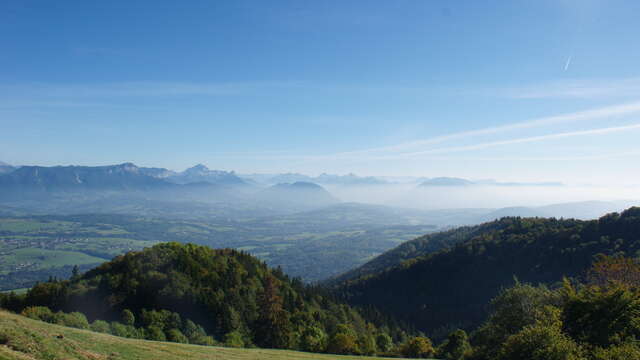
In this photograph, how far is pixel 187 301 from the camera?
55.8 meters

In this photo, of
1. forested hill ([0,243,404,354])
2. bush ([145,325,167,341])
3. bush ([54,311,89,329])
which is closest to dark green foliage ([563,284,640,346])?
forested hill ([0,243,404,354])

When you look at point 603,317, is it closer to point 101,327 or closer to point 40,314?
point 101,327

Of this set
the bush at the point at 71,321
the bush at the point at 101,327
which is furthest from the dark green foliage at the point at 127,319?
the bush at the point at 71,321

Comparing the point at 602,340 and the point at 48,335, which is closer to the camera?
the point at 48,335

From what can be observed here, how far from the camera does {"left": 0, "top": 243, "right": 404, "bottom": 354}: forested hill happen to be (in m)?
49.8

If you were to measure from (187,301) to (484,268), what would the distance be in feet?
392

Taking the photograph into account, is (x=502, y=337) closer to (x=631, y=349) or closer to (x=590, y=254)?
(x=631, y=349)

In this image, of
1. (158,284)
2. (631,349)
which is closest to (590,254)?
(631,349)

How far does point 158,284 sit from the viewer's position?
56844 mm

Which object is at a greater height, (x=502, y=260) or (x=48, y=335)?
(x=48, y=335)

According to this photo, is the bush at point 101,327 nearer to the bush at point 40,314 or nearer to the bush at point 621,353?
the bush at point 40,314

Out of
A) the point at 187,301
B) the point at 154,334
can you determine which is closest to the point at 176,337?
the point at 154,334

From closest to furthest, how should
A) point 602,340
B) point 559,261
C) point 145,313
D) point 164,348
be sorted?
point 164,348
point 602,340
point 145,313
point 559,261

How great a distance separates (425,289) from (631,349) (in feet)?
414
